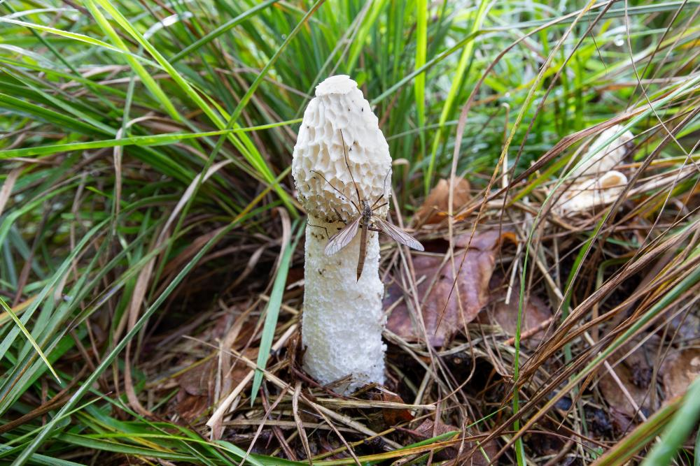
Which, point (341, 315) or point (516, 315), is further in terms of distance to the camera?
point (516, 315)

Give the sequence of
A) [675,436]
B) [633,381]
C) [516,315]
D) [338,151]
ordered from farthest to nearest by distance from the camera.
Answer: [516,315]
[633,381]
[338,151]
[675,436]

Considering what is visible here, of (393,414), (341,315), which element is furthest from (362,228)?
(393,414)

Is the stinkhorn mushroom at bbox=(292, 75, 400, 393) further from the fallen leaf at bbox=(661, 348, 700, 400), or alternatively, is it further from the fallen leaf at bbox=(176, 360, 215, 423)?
the fallen leaf at bbox=(661, 348, 700, 400)

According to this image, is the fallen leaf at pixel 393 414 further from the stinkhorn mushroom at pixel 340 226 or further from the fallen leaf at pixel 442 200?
the fallen leaf at pixel 442 200

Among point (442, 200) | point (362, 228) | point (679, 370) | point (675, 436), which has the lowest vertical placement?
point (679, 370)

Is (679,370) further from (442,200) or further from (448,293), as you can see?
(442,200)

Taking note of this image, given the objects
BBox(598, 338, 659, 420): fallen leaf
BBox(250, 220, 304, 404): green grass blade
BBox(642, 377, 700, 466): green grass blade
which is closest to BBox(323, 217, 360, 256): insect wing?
BBox(250, 220, 304, 404): green grass blade

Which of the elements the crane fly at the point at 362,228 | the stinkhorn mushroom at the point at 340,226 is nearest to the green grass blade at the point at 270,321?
the stinkhorn mushroom at the point at 340,226

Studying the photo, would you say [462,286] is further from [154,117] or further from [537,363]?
[154,117]
